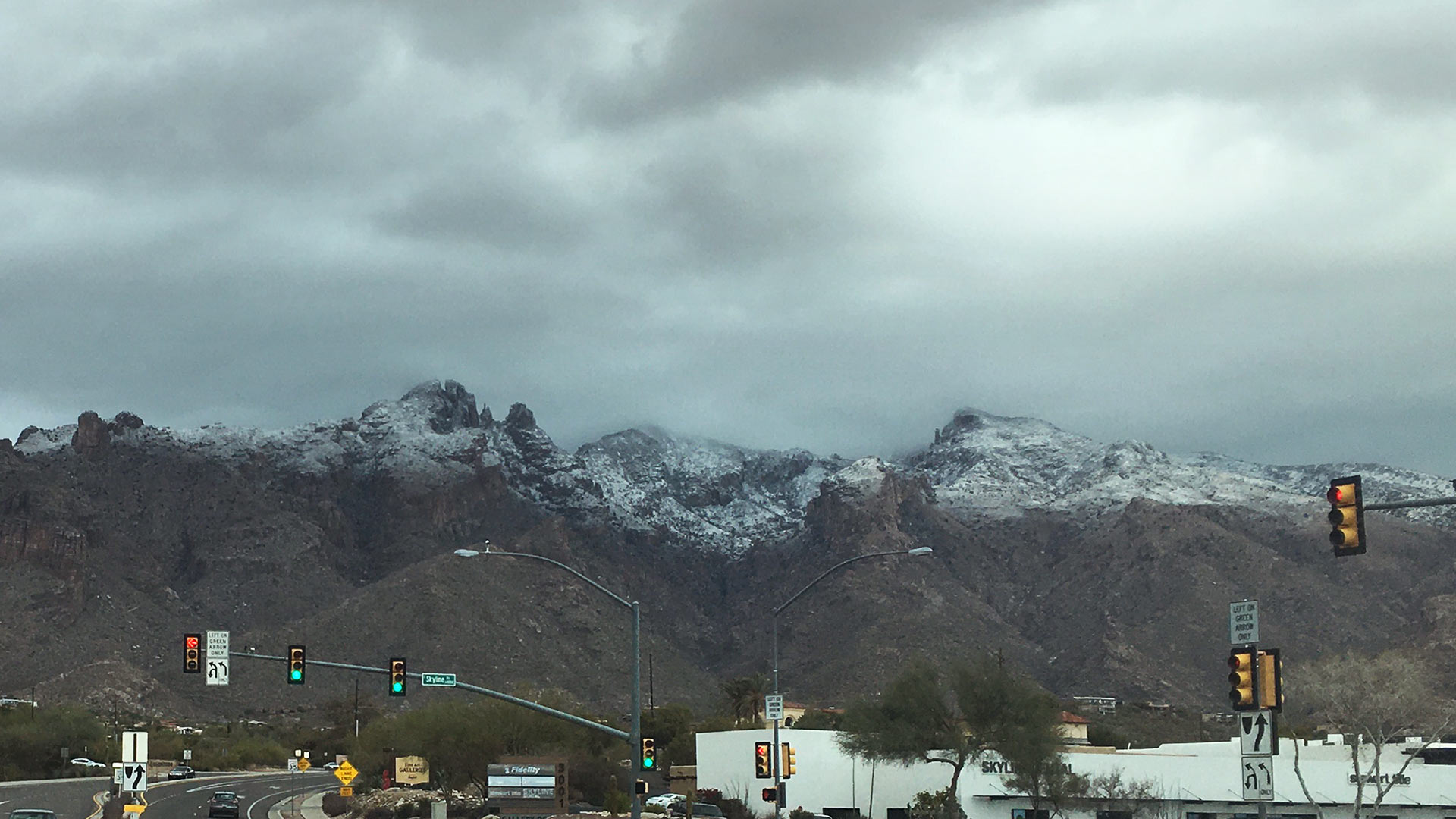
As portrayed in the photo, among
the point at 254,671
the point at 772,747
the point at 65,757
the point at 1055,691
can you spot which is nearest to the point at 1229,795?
the point at 772,747

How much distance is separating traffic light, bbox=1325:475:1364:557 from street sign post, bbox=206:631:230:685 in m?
31.3

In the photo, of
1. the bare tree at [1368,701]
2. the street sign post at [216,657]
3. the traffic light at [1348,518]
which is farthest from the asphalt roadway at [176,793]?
the traffic light at [1348,518]

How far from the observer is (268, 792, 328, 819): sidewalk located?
84.9 m

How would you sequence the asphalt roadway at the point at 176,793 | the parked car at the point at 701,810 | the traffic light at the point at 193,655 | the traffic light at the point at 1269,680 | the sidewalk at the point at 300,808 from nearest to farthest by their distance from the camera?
the traffic light at the point at 1269,680, the traffic light at the point at 193,655, the parked car at the point at 701,810, the asphalt roadway at the point at 176,793, the sidewalk at the point at 300,808

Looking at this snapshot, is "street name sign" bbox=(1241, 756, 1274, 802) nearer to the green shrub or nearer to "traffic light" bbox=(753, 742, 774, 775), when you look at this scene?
"traffic light" bbox=(753, 742, 774, 775)

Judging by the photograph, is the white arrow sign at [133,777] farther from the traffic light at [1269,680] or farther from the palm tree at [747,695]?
the palm tree at [747,695]

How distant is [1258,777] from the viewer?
31.2 metres

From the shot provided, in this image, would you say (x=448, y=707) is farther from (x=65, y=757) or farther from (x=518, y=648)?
(x=518, y=648)

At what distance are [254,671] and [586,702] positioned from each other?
1535 inches

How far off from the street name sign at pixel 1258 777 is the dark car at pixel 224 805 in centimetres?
5759

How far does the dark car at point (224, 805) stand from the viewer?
78125 mm

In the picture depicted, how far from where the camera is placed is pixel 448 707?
329 ft

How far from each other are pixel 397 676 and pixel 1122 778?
46.4 meters

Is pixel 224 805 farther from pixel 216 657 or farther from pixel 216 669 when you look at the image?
pixel 216 657
